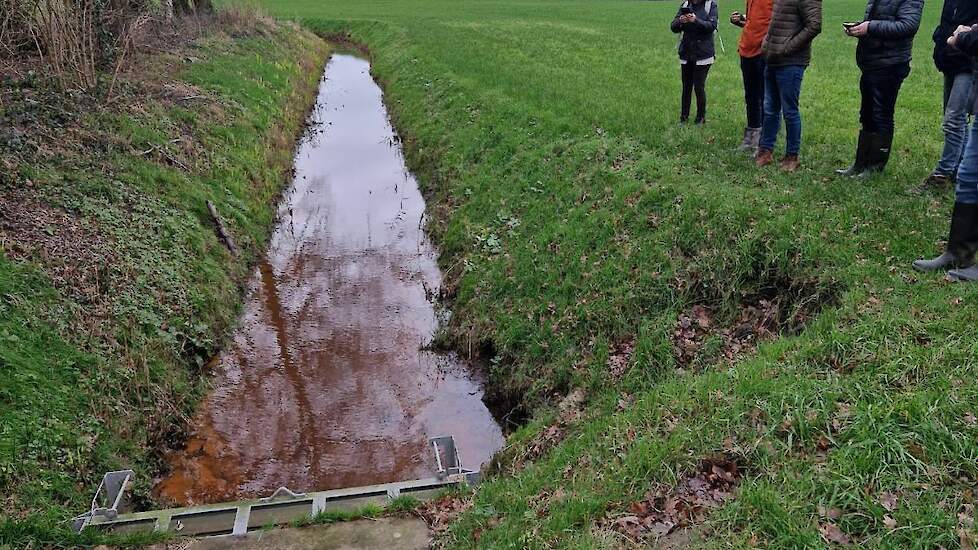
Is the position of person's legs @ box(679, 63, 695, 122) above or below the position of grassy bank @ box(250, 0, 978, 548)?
above

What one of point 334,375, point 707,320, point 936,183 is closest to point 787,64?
point 936,183

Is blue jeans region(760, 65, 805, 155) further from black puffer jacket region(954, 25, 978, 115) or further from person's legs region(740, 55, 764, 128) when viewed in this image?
black puffer jacket region(954, 25, 978, 115)

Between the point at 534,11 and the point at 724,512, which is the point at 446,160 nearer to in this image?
the point at 724,512

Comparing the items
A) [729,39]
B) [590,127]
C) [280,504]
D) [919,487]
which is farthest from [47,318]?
[729,39]

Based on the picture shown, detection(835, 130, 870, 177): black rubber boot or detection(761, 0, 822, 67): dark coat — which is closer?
detection(761, 0, 822, 67): dark coat

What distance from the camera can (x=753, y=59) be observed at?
8258 millimetres

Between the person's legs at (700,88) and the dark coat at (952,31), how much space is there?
10.7 feet

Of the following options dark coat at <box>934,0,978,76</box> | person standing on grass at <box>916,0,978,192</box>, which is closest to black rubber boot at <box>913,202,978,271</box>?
person standing on grass at <box>916,0,978,192</box>

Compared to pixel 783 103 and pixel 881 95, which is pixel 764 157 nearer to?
pixel 783 103

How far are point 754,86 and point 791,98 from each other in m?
0.91

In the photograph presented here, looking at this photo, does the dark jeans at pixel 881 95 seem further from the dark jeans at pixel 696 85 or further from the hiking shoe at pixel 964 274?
the dark jeans at pixel 696 85

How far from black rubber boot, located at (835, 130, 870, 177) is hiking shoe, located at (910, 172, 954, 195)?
667mm

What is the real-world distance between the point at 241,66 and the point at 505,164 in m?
9.72

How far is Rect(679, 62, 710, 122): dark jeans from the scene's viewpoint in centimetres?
959
